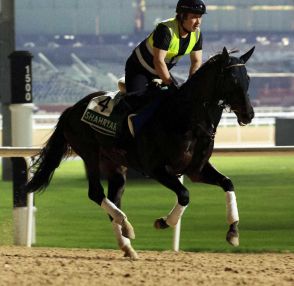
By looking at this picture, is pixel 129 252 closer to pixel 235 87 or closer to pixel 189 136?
pixel 189 136

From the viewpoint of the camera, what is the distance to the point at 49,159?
8.66 meters

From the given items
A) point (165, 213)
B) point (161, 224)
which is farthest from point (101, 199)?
point (165, 213)

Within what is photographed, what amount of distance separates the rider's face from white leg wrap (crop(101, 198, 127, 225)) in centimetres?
134

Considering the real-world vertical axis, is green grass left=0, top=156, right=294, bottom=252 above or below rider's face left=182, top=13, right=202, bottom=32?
below

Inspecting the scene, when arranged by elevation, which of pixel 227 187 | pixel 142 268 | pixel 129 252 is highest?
pixel 227 187

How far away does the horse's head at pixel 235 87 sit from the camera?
7.15m

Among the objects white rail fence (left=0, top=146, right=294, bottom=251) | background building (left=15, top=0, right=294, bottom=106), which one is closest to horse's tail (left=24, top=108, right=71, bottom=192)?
white rail fence (left=0, top=146, right=294, bottom=251)

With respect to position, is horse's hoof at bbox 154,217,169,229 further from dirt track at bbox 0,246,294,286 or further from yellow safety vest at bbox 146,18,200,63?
yellow safety vest at bbox 146,18,200,63

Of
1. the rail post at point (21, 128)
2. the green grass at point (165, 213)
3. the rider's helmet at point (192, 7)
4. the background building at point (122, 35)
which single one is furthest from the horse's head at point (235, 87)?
the background building at point (122, 35)

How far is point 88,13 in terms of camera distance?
63.3 m

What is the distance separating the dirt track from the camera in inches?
245

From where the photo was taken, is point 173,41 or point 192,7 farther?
point 173,41

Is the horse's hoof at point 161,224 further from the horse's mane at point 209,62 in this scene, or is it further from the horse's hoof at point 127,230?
the horse's mane at point 209,62

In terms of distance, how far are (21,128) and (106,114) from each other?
193 cm
